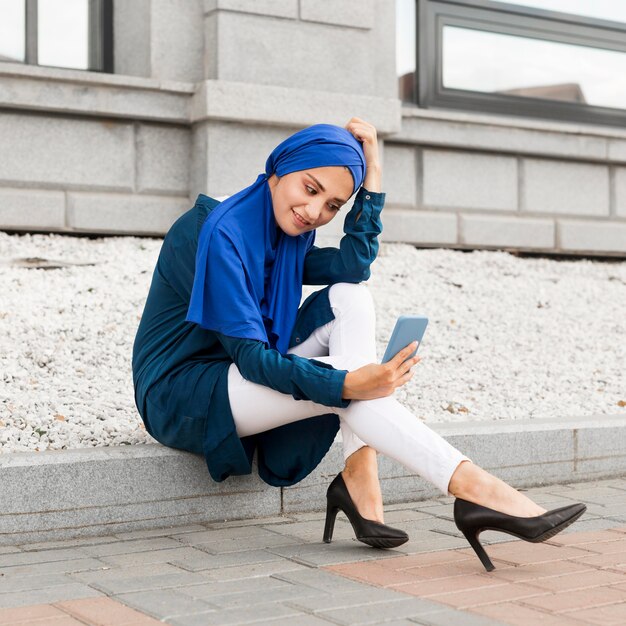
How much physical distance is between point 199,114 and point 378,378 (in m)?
4.14

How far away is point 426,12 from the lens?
8500 millimetres

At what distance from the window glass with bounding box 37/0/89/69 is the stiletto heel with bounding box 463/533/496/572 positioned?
524cm

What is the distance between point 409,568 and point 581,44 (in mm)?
7407

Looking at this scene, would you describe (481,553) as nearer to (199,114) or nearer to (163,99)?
(199,114)

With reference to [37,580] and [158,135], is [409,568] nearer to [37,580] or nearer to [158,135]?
[37,580]

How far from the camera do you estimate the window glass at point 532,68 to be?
8.66 metres

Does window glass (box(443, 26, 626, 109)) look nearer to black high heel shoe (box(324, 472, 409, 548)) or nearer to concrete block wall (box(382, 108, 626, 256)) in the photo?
concrete block wall (box(382, 108, 626, 256))

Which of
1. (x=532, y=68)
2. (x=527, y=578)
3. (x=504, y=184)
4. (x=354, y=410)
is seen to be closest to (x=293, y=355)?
(x=354, y=410)

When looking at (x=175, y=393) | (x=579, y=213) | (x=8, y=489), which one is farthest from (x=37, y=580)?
(x=579, y=213)

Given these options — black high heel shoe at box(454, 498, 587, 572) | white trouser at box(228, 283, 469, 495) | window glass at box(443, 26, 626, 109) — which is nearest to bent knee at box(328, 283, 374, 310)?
white trouser at box(228, 283, 469, 495)

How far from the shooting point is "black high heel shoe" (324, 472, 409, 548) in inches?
128

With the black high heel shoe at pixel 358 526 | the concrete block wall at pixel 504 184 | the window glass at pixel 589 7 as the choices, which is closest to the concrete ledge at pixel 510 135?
the concrete block wall at pixel 504 184

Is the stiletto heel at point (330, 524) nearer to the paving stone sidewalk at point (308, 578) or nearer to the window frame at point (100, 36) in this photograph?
the paving stone sidewalk at point (308, 578)

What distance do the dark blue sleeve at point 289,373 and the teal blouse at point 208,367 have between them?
0.02m
